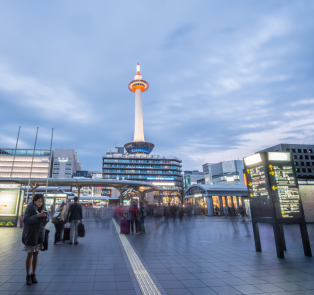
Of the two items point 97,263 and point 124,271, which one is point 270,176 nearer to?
point 124,271

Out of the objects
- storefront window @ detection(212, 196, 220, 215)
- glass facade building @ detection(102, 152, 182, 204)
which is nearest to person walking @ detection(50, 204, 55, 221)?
storefront window @ detection(212, 196, 220, 215)

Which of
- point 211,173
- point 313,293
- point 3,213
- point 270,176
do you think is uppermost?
point 211,173

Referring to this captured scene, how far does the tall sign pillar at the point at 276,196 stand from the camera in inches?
250

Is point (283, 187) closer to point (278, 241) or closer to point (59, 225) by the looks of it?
point (278, 241)

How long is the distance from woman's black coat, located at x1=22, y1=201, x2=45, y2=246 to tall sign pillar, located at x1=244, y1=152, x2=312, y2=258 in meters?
6.07

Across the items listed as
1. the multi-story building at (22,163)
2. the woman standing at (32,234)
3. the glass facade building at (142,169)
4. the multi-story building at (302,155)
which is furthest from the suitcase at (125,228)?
the multi-story building at (22,163)

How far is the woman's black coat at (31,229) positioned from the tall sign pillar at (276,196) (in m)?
6.07

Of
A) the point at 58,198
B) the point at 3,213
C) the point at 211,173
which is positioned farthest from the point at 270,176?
the point at 211,173

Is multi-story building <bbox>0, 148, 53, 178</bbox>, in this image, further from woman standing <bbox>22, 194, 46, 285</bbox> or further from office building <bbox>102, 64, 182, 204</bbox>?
woman standing <bbox>22, 194, 46, 285</bbox>

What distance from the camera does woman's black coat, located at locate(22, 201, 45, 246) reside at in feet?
13.5

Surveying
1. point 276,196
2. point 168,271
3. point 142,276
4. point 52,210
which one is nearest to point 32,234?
point 142,276

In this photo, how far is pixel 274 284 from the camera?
13.5 feet

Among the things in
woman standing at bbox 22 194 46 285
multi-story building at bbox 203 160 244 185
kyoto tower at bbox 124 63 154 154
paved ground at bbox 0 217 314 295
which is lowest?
paved ground at bbox 0 217 314 295

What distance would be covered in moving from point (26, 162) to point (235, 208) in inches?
4443
